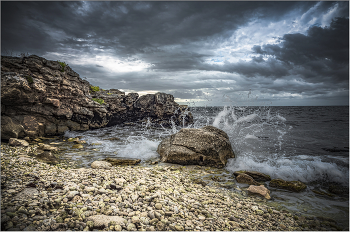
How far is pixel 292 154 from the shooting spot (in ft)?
34.7

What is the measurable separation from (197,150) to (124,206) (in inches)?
206

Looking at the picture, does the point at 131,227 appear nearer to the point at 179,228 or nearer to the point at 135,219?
the point at 135,219

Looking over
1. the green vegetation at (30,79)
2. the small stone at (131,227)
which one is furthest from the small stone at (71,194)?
the green vegetation at (30,79)

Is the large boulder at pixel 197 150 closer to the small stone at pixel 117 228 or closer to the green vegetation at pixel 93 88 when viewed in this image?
the small stone at pixel 117 228

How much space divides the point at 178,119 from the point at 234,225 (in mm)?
27459

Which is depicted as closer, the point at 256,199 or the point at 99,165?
the point at 256,199

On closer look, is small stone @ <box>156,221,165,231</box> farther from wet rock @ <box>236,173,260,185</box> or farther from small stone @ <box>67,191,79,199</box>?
wet rock @ <box>236,173,260,185</box>

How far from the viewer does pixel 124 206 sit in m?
3.83

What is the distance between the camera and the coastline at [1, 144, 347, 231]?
309 centimetres

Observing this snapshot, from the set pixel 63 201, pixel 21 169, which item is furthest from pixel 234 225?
pixel 21 169

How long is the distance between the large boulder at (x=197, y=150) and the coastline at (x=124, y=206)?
2.68 metres

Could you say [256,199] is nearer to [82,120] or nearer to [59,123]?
[59,123]

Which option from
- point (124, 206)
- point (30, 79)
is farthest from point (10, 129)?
point (124, 206)

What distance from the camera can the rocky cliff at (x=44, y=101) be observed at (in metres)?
11.5
